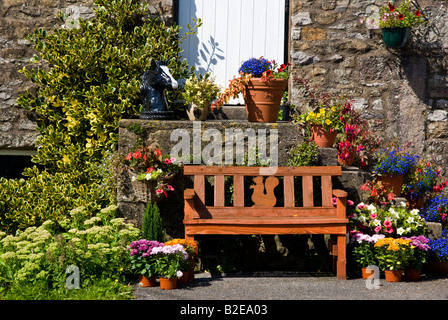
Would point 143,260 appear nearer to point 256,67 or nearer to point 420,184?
point 256,67

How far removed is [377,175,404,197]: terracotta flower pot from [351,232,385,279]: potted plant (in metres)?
0.93

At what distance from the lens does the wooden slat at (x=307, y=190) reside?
223 inches

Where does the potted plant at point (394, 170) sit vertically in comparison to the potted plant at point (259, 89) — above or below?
below

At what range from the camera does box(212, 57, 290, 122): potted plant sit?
6.05 meters

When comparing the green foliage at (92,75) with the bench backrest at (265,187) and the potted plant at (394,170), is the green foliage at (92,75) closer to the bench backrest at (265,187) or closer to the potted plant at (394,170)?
the bench backrest at (265,187)

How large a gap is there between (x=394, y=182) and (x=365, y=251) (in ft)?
3.67

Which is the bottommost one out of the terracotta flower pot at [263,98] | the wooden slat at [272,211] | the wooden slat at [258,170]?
the wooden slat at [272,211]

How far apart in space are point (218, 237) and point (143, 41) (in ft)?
7.76

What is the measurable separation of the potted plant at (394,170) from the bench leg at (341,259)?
115cm

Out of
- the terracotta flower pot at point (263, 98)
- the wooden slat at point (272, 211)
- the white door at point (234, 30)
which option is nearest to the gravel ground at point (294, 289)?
the wooden slat at point (272, 211)

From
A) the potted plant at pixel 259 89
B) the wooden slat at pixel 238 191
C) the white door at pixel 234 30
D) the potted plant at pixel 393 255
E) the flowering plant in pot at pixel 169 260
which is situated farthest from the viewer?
the white door at pixel 234 30

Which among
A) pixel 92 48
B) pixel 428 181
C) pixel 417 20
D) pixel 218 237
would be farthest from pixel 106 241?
pixel 417 20

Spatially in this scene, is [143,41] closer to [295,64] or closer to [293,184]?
[295,64]

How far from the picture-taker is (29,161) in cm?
694
